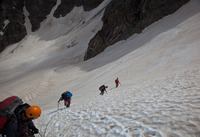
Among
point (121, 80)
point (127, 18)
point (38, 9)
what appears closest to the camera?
point (121, 80)

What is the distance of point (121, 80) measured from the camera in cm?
1377

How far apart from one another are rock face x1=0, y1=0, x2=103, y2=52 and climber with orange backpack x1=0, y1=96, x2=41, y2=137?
62.8 m

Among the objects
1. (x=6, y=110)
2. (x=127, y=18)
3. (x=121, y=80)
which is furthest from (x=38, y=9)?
(x=6, y=110)

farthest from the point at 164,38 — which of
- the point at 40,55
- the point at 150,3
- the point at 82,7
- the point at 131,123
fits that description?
the point at 82,7

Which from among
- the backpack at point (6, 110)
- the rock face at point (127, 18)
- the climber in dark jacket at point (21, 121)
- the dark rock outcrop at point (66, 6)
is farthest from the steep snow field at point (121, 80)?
the dark rock outcrop at point (66, 6)

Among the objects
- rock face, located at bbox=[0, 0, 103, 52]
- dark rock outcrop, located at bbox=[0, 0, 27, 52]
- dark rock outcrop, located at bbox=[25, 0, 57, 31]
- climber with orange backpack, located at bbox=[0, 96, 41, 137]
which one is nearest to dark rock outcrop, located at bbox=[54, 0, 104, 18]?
rock face, located at bbox=[0, 0, 103, 52]

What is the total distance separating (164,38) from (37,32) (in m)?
60.0

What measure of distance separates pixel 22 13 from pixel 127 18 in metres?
61.5

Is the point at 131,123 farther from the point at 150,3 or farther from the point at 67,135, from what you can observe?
the point at 150,3

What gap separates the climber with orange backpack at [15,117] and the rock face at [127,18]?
2764 centimetres

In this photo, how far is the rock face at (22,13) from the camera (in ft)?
196

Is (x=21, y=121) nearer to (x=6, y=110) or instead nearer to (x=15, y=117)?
(x=15, y=117)

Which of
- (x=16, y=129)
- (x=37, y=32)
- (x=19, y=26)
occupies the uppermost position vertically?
(x=19, y=26)

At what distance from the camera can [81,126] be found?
12.1ft
